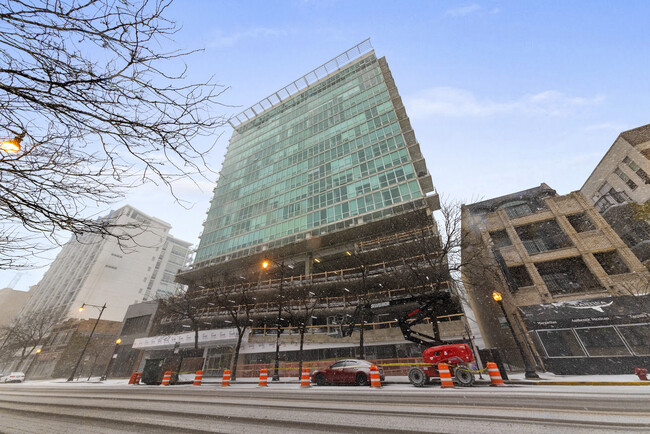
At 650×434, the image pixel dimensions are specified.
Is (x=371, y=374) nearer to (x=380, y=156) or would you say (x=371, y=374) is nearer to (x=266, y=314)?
(x=266, y=314)

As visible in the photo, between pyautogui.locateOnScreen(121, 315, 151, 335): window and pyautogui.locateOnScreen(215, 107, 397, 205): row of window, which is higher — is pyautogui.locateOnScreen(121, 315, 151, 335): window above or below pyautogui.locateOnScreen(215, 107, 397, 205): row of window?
below

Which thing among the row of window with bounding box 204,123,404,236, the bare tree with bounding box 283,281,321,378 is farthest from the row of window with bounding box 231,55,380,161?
the bare tree with bounding box 283,281,321,378

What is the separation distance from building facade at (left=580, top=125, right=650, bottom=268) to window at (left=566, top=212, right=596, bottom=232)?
4109 millimetres

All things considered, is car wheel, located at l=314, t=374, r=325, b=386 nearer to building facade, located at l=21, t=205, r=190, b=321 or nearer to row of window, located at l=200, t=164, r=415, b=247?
row of window, located at l=200, t=164, r=415, b=247

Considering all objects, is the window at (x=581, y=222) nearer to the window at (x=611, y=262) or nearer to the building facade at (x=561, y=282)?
the building facade at (x=561, y=282)

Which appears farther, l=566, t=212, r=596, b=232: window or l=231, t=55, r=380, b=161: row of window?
l=231, t=55, r=380, b=161: row of window

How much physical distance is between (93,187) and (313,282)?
29611 millimetres

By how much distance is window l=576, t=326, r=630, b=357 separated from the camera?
51.6 ft

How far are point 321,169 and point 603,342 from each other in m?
37.0

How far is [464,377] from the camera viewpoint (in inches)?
396

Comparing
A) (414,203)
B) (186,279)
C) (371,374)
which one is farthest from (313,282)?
(186,279)

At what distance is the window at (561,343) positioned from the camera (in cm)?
1600

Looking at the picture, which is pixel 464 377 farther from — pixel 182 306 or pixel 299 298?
pixel 182 306

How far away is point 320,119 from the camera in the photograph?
5072 cm
